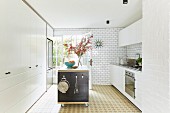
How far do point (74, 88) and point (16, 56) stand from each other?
1673mm

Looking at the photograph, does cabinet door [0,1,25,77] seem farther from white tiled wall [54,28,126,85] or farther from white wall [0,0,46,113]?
white tiled wall [54,28,126,85]

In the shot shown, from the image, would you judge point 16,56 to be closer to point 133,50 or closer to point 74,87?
point 74,87

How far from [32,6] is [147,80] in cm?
354

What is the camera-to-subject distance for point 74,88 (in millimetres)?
3980

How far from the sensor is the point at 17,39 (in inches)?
116

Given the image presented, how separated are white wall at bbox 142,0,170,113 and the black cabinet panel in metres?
2.75

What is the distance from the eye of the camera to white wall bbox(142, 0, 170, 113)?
3.10 feet

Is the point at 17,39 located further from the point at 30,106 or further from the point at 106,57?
the point at 106,57

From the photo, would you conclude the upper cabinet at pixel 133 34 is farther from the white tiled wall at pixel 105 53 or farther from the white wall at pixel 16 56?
the white wall at pixel 16 56

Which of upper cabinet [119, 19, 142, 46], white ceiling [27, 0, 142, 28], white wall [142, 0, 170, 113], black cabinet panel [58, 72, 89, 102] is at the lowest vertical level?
black cabinet panel [58, 72, 89, 102]

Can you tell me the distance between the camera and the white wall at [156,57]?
945mm

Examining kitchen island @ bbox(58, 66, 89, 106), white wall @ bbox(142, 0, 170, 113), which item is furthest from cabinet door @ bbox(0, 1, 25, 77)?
white wall @ bbox(142, 0, 170, 113)

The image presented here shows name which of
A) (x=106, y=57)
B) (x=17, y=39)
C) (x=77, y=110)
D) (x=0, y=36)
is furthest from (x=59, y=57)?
(x=0, y=36)

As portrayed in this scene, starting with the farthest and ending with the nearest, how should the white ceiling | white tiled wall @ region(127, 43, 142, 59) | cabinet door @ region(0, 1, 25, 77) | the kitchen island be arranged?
1. white tiled wall @ region(127, 43, 142, 59)
2. the kitchen island
3. the white ceiling
4. cabinet door @ region(0, 1, 25, 77)
